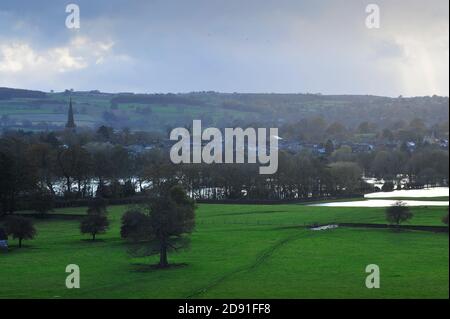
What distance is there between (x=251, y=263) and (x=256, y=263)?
0.30 metres

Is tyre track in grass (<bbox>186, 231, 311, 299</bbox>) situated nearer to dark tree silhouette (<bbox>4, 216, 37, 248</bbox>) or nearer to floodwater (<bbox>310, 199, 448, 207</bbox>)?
floodwater (<bbox>310, 199, 448, 207</bbox>)

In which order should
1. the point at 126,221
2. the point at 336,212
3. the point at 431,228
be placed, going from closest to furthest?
the point at 126,221
the point at 431,228
the point at 336,212

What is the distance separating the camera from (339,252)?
48938 millimetres

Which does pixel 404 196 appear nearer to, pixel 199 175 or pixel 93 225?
pixel 199 175

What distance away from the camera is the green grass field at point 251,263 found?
36.5 m

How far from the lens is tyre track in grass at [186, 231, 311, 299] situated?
121ft

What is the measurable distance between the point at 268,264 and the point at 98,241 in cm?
1599

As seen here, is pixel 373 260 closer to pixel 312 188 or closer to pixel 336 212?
pixel 336 212

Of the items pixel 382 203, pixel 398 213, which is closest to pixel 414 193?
pixel 382 203

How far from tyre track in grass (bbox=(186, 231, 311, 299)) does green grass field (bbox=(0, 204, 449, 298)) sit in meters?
0.06

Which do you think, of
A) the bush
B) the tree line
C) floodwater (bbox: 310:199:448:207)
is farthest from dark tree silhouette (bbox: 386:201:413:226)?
the bush

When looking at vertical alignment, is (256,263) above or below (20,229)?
below

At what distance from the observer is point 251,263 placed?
4531 centimetres
